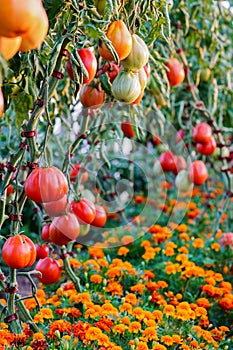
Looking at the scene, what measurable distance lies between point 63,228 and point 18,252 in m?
0.20

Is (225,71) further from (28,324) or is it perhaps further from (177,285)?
(28,324)

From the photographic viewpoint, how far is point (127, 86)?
1.22 metres

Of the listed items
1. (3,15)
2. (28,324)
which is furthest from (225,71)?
(3,15)

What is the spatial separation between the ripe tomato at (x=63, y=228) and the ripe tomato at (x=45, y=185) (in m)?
0.19

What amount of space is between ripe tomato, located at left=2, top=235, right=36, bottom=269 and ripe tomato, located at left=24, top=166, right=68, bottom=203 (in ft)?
0.36

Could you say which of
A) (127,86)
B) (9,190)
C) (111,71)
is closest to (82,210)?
(9,190)

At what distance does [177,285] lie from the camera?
1.92 m

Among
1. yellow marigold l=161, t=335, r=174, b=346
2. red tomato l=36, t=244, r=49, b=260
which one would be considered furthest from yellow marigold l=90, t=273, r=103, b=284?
yellow marigold l=161, t=335, r=174, b=346

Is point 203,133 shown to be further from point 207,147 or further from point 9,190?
point 9,190

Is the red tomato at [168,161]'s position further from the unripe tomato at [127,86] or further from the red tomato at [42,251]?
the unripe tomato at [127,86]

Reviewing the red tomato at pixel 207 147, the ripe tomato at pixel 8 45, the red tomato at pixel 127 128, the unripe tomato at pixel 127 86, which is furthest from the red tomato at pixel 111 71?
the red tomato at pixel 207 147

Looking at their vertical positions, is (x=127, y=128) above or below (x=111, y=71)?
below

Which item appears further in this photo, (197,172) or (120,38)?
(197,172)

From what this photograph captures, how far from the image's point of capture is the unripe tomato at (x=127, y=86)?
122 centimetres
